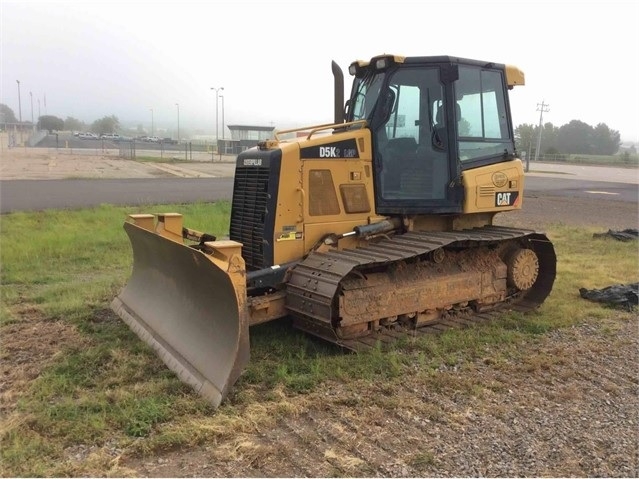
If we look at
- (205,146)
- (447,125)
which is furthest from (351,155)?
(205,146)

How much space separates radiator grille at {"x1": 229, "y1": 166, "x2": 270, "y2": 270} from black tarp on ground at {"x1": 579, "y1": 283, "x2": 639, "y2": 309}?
481 centimetres

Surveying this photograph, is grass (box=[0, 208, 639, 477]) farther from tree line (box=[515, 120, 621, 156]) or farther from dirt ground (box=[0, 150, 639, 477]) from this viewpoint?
tree line (box=[515, 120, 621, 156])

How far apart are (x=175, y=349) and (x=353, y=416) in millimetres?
1918

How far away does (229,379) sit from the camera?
14.6 ft

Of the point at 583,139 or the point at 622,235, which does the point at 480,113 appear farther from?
the point at 583,139

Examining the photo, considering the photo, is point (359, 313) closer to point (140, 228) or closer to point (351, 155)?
point (351, 155)

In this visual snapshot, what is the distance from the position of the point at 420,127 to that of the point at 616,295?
371cm

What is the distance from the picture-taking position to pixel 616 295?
765 cm

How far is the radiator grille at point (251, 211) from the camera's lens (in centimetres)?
598

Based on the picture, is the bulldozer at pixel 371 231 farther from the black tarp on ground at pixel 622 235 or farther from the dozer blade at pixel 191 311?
the black tarp on ground at pixel 622 235


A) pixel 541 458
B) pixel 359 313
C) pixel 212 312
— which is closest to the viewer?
pixel 541 458

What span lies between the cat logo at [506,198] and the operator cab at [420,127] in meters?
0.58

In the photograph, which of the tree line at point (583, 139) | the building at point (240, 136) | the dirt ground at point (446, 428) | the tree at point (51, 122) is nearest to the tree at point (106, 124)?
the tree at point (51, 122)

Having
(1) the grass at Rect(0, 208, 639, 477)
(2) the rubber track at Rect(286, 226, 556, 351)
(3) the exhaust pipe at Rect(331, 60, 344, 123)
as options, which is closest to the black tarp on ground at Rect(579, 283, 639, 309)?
(1) the grass at Rect(0, 208, 639, 477)
